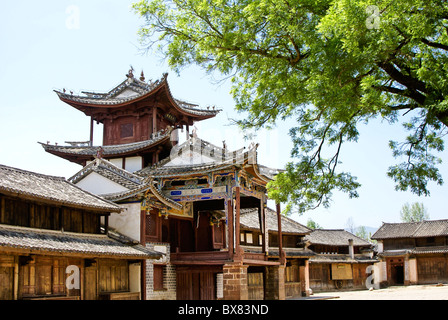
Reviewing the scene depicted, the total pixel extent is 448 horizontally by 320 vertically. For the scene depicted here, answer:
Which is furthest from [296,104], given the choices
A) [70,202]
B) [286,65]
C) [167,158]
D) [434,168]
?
[167,158]

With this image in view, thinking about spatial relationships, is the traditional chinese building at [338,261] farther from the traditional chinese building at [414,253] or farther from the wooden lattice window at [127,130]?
the wooden lattice window at [127,130]

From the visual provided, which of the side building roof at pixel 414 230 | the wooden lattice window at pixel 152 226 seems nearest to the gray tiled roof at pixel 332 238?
the side building roof at pixel 414 230

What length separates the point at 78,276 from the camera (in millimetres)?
17031

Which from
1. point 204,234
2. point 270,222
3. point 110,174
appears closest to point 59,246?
point 110,174

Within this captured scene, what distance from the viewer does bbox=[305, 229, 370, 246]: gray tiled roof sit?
1794 inches

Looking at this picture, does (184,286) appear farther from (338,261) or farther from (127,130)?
(338,261)

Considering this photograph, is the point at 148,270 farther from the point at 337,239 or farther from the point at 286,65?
the point at 337,239

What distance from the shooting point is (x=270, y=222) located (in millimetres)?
35156

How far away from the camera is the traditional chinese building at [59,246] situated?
14.6m

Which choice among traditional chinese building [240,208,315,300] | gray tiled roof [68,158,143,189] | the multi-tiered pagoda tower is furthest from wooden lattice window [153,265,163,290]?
traditional chinese building [240,208,315,300]

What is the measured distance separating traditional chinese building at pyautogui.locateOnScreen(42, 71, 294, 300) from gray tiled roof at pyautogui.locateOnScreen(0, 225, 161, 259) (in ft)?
4.58

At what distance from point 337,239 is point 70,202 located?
117 ft

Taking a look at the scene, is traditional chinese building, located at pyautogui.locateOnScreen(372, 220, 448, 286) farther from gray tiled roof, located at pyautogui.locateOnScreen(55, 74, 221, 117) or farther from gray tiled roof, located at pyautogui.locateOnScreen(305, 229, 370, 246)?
gray tiled roof, located at pyautogui.locateOnScreen(55, 74, 221, 117)

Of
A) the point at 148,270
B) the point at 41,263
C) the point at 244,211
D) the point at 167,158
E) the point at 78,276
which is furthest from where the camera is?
the point at 244,211
